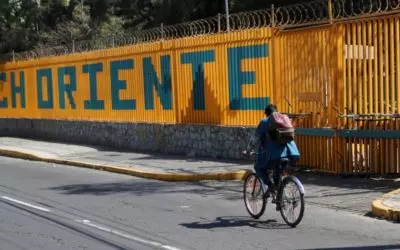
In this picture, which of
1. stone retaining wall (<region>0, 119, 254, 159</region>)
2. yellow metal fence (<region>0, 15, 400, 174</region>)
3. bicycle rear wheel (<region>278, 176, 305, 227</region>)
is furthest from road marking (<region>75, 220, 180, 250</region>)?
stone retaining wall (<region>0, 119, 254, 159</region>)

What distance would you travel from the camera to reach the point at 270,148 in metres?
8.76

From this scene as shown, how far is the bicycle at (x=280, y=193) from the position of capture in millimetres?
8445

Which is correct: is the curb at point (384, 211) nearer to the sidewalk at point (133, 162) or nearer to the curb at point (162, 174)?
the curb at point (162, 174)

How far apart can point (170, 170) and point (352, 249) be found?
7.91 m

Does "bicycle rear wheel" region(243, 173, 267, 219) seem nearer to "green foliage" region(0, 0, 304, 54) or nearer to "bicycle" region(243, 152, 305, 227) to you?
"bicycle" region(243, 152, 305, 227)

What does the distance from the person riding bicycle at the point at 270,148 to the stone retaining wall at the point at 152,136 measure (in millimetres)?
5788

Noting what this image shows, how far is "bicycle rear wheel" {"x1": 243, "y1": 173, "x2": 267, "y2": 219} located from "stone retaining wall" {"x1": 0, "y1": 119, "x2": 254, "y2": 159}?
5.48 metres

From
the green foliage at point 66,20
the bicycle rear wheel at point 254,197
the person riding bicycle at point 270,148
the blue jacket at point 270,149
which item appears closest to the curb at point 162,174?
the bicycle rear wheel at point 254,197

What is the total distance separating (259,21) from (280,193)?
22.5 feet

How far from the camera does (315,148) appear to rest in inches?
515

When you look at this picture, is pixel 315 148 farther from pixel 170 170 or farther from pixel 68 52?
pixel 68 52

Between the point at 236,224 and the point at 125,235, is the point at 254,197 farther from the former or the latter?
the point at 125,235

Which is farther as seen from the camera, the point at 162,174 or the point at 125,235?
the point at 162,174

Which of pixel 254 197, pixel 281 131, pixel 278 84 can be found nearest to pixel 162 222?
pixel 254 197
